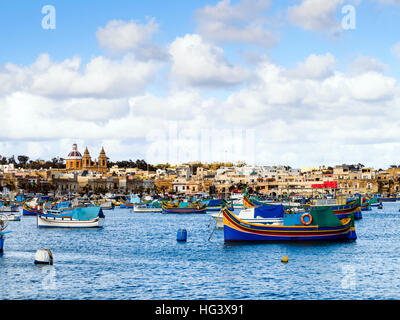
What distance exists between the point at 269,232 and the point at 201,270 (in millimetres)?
11685

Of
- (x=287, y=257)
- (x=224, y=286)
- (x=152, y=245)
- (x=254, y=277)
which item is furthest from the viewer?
(x=152, y=245)

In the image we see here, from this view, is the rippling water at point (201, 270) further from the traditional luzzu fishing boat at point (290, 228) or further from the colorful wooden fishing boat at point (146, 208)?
the colorful wooden fishing boat at point (146, 208)

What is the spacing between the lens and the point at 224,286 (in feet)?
94.9

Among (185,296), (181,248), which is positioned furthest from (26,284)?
(181,248)

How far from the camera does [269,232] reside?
4453 centimetres

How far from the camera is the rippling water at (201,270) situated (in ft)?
90.6

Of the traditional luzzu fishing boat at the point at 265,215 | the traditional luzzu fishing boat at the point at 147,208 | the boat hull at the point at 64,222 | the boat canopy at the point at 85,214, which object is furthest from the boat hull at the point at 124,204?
the traditional luzzu fishing boat at the point at 265,215

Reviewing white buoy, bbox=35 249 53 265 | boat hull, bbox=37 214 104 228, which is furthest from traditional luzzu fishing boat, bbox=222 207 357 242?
boat hull, bbox=37 214 104 228

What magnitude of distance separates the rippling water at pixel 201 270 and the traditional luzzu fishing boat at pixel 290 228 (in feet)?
2.54

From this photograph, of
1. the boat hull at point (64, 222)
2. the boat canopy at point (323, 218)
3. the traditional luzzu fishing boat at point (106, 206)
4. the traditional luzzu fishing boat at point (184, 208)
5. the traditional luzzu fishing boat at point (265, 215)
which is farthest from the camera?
the traditional luzzu fishing boat at point (106, 206)

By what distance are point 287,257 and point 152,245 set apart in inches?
563

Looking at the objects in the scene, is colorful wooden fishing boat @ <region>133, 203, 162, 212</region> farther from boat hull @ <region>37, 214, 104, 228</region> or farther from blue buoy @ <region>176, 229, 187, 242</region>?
blue buoy @ <region>176, 229, 187, 242</region>

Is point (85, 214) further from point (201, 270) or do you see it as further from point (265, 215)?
point (201, 270)
